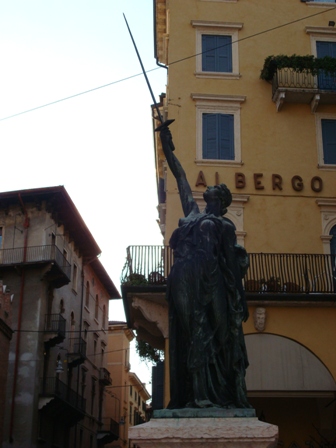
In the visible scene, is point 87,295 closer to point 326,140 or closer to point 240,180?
point 240,180

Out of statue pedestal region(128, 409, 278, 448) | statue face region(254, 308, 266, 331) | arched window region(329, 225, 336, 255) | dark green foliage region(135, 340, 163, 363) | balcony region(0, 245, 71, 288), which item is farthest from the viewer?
balcony region(0, 245, 71, 288)

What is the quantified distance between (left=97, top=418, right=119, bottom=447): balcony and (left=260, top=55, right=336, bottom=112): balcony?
98.6 feet

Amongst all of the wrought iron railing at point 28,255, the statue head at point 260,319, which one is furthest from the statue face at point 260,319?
→ the wrought iron railing at point 28,255

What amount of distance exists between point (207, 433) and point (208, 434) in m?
0.01

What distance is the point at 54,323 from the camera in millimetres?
34500

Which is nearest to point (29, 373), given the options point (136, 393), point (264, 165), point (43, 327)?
point (43, 327)

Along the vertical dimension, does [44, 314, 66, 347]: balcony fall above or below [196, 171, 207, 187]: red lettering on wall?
below

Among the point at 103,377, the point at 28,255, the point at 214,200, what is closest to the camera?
the point at 214,200

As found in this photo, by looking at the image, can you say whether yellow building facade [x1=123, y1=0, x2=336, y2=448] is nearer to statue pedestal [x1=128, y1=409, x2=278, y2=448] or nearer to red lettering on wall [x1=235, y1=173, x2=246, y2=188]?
red lettering on wall [x1=235, y1=173, x2=246, y2=188]

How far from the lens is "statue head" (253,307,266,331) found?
62.7ft

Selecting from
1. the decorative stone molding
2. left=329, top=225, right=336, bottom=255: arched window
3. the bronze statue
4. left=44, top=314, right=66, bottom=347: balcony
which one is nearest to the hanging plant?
the decorative stone molding

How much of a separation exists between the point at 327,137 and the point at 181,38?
5739 millimetres

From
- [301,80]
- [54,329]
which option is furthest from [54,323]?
[301,80]

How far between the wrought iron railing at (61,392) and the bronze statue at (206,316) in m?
28.5
